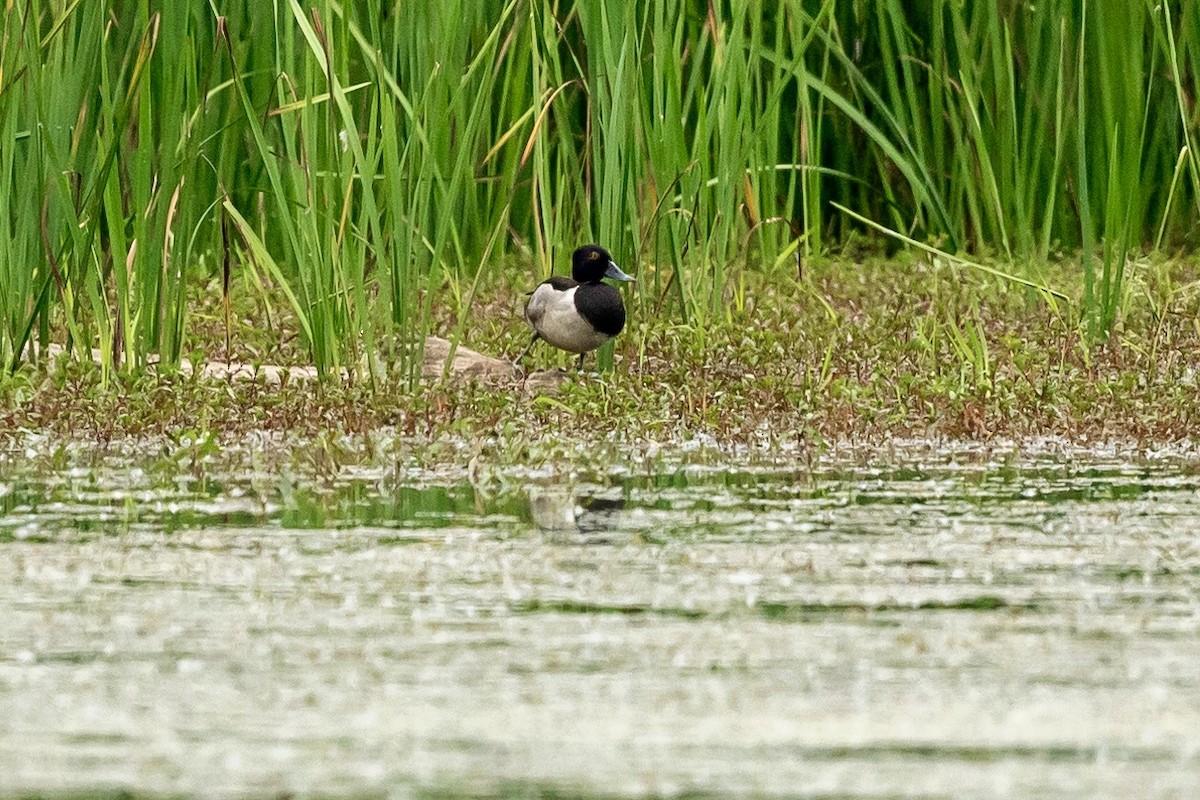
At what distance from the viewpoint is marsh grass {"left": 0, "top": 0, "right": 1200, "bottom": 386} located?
820 centimetres

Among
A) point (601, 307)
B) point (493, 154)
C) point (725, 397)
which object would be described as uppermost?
point (493, 154)

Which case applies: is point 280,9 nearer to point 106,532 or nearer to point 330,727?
point 106,532

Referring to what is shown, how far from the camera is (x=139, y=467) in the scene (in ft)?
24.2

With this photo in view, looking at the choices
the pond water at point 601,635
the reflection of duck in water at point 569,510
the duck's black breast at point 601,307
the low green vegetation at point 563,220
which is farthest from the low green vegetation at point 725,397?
the pond water at point 601,635

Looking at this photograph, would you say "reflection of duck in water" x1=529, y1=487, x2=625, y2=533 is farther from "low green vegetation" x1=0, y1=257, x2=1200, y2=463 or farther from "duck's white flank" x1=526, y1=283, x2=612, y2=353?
"duck's white flank" x1=526, y1=283, x2=612, y2=353

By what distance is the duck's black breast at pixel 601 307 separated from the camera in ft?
29.6

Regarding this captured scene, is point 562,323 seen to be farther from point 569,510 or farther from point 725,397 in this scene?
point 569,510

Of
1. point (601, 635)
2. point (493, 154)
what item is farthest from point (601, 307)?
point (601, 635)

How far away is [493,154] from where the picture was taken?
10.4 meters

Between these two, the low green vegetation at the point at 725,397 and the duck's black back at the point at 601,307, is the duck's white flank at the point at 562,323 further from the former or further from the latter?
the low green vegetation at the point at 725,397

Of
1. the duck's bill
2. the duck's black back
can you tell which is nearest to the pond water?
the duck's black back

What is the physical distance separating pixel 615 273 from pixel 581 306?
0.48m

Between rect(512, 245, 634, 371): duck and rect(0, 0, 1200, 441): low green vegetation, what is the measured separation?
0.14 metres

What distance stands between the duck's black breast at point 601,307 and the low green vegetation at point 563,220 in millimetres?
217
